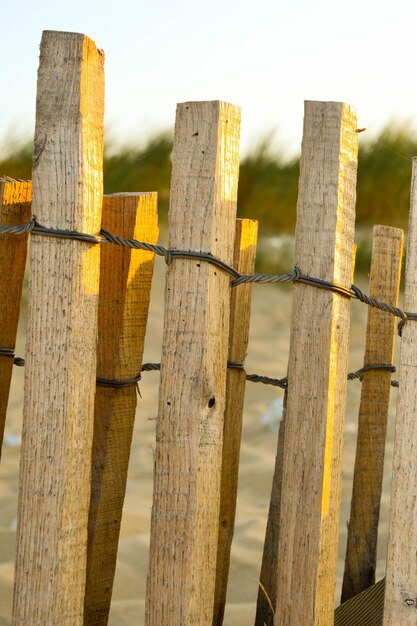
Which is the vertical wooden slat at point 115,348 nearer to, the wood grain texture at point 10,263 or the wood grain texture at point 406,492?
the wood grain texture at point 10,263

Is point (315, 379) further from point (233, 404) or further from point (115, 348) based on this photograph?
point (233, 404)

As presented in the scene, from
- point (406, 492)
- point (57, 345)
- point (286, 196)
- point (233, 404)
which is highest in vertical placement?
point (286, 196)

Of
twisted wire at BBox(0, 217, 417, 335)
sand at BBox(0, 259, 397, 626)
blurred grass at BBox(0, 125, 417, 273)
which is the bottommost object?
sand at BBox(0, 259, 397, 626)

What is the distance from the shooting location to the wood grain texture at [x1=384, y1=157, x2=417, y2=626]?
2.29 meters

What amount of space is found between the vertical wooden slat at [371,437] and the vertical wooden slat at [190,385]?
127 centimetres

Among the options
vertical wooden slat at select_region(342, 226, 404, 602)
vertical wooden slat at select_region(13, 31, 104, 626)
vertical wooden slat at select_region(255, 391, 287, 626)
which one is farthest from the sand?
vertical wooden slat at select_region(342, 226, 404, 602)

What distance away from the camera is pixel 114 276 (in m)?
2.61

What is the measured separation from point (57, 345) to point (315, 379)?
62cm

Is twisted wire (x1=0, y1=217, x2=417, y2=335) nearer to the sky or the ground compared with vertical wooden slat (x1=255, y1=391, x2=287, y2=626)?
nearer to the sky

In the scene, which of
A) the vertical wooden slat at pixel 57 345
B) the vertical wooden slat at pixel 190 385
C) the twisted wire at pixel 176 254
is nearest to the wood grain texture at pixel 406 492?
the twisted wire at pixel 176 254

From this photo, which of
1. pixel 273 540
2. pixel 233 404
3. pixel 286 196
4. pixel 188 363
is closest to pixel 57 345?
pixel 188 363

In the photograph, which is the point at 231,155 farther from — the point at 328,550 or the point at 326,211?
the point at 328,550

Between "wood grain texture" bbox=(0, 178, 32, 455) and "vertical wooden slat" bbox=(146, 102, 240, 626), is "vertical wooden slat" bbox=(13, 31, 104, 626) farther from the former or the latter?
"wood grain texture" bbox=(0, 178, 32, 455)

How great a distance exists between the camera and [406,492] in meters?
2.32
